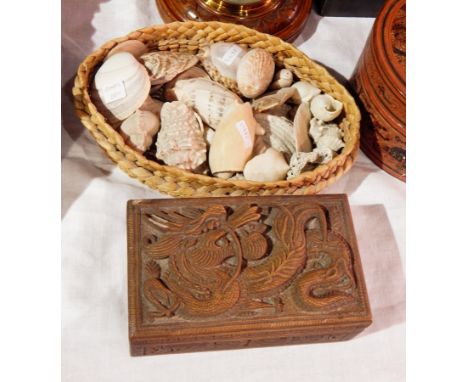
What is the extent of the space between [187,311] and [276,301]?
3.7 inches

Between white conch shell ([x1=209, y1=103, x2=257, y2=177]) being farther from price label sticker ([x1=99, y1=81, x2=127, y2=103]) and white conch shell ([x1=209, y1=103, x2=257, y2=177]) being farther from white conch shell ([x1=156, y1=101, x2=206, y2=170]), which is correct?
price label sticker ([x1=99, y1=81, x2=127, y2=103])

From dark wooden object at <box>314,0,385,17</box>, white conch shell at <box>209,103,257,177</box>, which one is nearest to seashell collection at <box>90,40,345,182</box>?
white conch shell at <box>209,103,257,177</box>

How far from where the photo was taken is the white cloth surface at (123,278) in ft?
2.01

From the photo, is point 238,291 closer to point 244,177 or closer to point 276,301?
point 276,301

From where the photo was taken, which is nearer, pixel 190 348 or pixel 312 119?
pixel 190 348

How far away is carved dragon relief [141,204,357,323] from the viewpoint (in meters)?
0.53

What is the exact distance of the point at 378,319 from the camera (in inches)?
26.8

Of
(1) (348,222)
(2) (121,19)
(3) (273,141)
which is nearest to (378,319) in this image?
(1) (348,222)

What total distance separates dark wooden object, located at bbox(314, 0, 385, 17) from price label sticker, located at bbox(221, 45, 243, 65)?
0.24 metres

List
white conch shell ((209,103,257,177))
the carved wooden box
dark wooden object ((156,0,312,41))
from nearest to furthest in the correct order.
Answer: the carved wooden box → white conch shell ((209,103,257,177)) → dark wooden object ((156,0,312,41))

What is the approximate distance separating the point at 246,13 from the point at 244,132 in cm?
24

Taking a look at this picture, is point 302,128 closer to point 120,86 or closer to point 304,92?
point 304,92

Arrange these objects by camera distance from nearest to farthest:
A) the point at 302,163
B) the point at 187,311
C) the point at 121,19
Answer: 1. the point at 187,311
2. the point at 302,163
3. the point at 121,19

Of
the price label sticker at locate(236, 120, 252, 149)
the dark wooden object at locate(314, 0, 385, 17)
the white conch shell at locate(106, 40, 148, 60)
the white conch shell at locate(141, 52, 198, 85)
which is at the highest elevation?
the dark wooden object at locate(314, 0, 385, 17)
